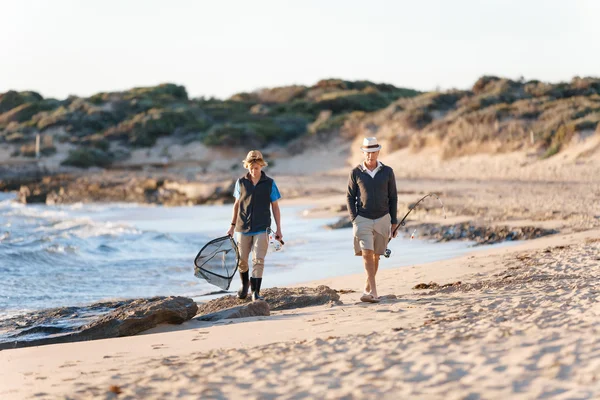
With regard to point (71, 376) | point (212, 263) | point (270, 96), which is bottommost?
point (71, 376)

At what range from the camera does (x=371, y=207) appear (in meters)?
7.57

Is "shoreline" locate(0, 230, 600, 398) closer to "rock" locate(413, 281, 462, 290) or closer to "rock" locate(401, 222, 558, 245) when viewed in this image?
"rock" locate(413, 281, 462, 290)

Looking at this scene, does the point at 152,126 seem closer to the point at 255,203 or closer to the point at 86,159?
the point at 86,159

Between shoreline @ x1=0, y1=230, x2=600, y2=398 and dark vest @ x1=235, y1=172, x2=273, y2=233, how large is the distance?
3.13ft

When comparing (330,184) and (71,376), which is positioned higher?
(330,184)

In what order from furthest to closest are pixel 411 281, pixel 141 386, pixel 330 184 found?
pixel 330 184 < pixel 411 281 < pixel 141 386

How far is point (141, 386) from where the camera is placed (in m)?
5.00

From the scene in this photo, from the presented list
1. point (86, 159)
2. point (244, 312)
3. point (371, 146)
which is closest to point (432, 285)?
point (371, 146)

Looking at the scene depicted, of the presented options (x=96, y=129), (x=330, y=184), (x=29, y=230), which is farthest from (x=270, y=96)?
(x=29, y=230)

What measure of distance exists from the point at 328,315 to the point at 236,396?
2.44 m

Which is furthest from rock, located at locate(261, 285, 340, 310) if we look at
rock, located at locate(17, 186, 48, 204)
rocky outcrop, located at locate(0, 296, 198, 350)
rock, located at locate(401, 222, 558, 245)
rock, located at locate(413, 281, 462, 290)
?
rock, located at locate(17, 186, 48, 204)

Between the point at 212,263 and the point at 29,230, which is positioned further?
the point at 29,230

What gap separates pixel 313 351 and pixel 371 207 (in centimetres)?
233

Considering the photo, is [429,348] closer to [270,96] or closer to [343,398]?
[343,398]
